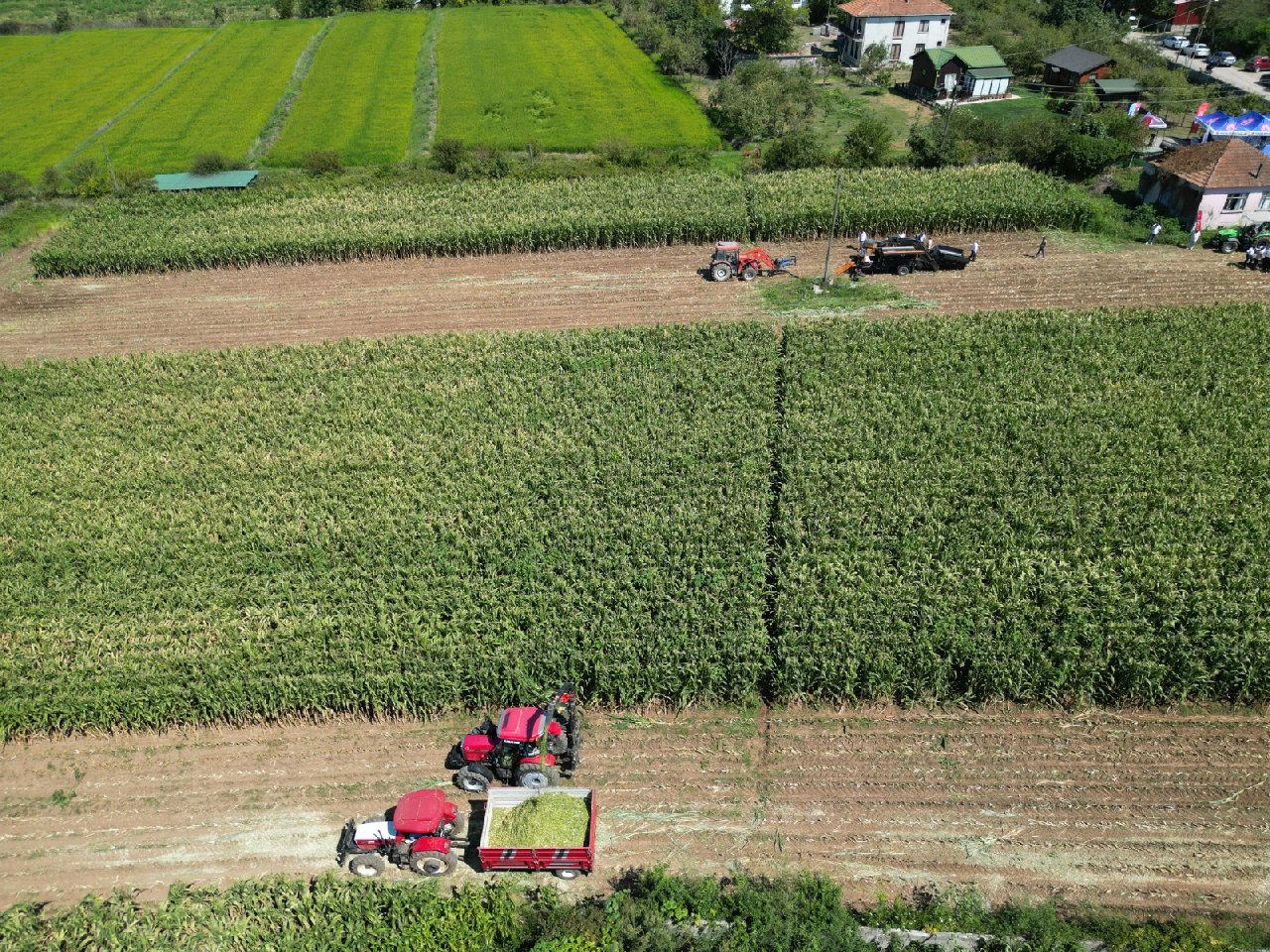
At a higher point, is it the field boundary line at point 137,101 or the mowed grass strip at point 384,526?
the field boundary line at point 137,101

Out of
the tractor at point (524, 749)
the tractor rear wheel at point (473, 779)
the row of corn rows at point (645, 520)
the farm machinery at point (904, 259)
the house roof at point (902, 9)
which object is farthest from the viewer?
the house roof at point (902, 9)

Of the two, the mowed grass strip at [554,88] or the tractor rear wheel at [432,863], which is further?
the mowed grass strip at [554,88]

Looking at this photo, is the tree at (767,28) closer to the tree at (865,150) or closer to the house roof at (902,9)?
the house roof at (902,9)

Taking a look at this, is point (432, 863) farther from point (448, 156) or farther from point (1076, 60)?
point (1076, 60)

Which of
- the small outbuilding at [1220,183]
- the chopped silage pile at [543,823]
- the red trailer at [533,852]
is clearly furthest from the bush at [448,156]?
the chopped silage pile at [543,823]

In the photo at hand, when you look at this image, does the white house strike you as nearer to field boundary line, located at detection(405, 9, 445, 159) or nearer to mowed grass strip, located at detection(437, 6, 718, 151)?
mowed grass strip, located at detection(437, 6, 718, 151)

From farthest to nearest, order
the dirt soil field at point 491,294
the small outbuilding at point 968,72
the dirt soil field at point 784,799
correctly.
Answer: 1. the small outbuilding at point 968,72
2. the dirt soil field at point 491,294
3. the dirt soil field at point 784,799
